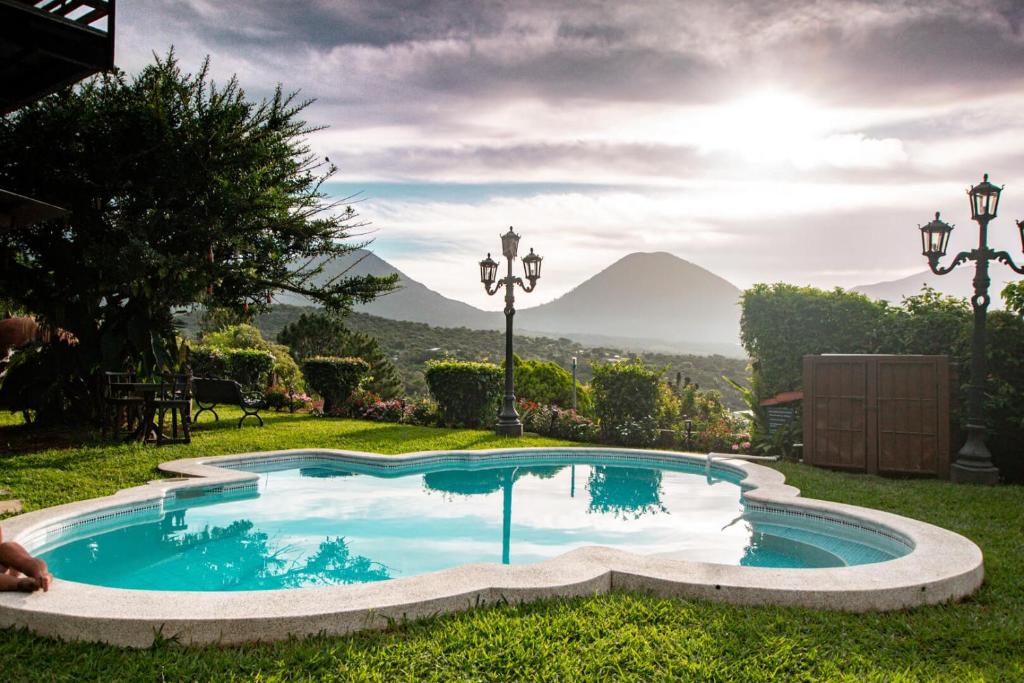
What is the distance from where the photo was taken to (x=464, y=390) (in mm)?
13711

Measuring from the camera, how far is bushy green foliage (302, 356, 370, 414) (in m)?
15.6

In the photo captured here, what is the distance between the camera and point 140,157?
1059cm

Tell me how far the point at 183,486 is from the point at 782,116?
9.60m

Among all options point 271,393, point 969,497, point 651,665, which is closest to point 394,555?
point 651,665

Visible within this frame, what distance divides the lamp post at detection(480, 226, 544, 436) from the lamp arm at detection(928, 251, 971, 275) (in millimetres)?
6136

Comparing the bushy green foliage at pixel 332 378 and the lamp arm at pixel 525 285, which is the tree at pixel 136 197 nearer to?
the bushy green foliage at pixel 332 378

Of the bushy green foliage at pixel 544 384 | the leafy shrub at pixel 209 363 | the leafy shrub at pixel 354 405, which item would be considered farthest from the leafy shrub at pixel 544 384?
the leafy shrub at pixel 209 363

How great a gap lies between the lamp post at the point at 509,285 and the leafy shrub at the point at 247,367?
7.71m

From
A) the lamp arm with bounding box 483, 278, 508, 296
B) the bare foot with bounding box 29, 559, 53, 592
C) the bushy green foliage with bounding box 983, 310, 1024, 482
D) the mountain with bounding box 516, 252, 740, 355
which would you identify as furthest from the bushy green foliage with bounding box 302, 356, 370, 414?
the mountain with bounding box 516, 252, 740, 355

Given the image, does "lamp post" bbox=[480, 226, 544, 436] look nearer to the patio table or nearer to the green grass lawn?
the patio table

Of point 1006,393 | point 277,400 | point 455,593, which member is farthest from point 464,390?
point 455,593

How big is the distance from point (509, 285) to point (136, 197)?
648 cm

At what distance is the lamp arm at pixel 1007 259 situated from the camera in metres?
8.15

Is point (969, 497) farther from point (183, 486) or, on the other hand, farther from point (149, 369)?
point (149, 369)
